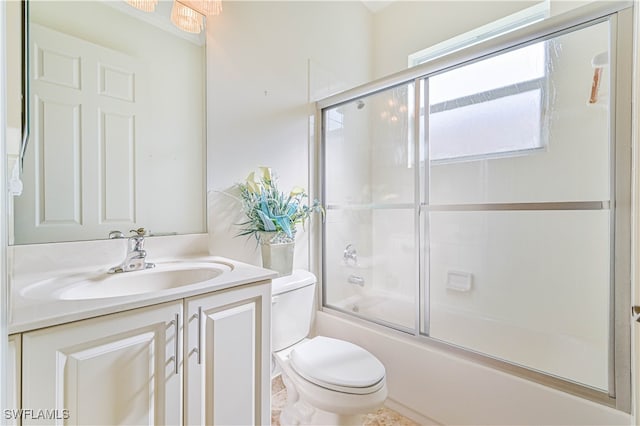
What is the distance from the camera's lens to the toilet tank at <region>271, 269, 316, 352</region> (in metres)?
1.27

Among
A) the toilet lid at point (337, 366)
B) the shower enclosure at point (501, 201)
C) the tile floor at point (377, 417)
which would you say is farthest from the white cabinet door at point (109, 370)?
the shower enclosure at point (501, 201)

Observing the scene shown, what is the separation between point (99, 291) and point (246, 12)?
4.81 ft

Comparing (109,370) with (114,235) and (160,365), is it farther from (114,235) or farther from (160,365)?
(114,235)

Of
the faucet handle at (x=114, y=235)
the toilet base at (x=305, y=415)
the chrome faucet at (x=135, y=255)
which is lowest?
the toilet base at (x=305, y=415)

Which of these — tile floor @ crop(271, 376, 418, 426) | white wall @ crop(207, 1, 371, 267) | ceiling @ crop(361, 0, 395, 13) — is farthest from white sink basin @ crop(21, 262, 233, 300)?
ceiling @ crop(361, 0, 395, 13)

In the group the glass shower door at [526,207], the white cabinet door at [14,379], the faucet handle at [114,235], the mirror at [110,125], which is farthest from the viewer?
the glass shower door at [526,207]

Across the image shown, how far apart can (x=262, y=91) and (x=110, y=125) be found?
75cm

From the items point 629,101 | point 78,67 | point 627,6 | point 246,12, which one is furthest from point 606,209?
point 78,67

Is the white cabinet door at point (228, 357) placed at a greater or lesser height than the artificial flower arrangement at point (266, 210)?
lesser

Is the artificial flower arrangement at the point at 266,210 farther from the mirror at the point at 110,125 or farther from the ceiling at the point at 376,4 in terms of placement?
the ceiling at the point at 376,4

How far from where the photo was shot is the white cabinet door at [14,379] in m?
0.51

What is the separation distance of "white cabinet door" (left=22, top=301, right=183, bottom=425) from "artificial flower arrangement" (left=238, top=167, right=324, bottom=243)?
693 mm

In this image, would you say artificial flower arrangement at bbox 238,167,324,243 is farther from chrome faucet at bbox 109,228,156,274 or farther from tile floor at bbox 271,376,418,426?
tile floor at bbox 271,376,418,426

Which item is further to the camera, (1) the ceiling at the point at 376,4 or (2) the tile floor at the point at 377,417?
(1) the ceiling at the point at 376,4
